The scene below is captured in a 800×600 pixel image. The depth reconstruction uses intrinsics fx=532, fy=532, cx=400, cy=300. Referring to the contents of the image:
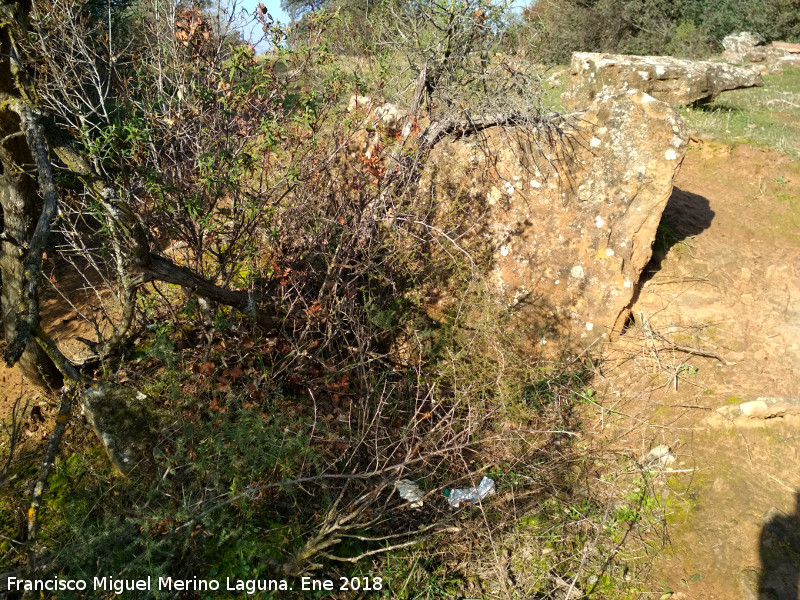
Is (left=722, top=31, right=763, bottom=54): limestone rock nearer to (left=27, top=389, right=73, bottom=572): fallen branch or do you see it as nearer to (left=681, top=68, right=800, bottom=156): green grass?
→ (left=681, top=68, right=800, bottom=156): green grass

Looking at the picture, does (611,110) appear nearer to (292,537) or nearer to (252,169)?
(252,169)

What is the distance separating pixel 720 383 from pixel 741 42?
47.2 ft

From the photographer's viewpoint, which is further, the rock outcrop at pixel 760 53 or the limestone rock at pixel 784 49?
the limestone rock at pixel 784 49

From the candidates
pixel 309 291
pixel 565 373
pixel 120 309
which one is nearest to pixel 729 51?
pixel 565 373

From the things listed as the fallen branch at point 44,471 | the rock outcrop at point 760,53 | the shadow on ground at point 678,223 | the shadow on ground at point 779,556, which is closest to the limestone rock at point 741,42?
the rock outcrop at point 760,53

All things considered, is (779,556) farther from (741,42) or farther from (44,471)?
(741,42)

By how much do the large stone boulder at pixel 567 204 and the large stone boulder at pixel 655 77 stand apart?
3.19 metres

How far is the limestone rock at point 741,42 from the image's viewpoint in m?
14.1

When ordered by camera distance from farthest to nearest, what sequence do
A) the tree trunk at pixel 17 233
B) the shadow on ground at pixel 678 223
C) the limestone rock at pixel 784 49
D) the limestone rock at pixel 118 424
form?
the limestone rock at pixel 784 49, the shadow on ground at pixel 678 223, the tree trunk at pixel 17 233, the limestone rock at pixel 118 424

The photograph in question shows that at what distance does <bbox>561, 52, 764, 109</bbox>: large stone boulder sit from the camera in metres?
7.43

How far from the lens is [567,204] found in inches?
182

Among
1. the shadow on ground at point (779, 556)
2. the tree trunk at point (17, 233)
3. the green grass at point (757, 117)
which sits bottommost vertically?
the shadow on ground at point (779, 556)

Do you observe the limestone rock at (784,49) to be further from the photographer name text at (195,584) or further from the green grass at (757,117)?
the photographer name text at (195,584)

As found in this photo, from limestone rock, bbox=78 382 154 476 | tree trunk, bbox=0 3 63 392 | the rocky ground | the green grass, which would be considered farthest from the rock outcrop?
limestone rock, bbox=78 382 154 476
